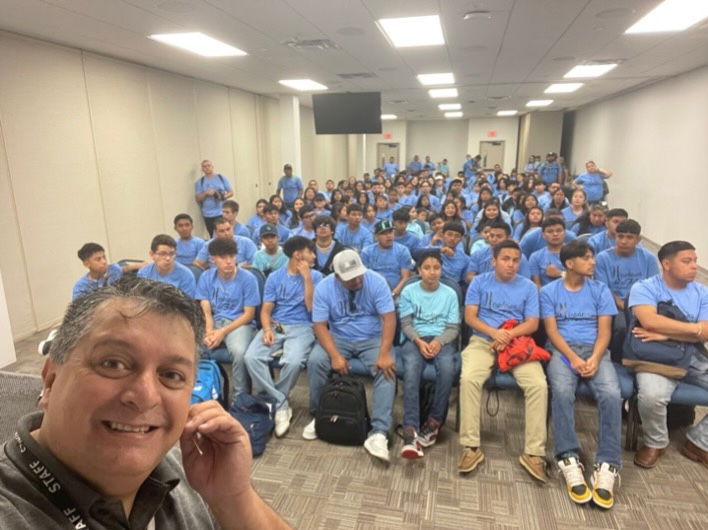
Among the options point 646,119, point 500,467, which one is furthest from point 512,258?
point 646,119

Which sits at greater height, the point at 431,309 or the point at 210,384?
the point at 431,309

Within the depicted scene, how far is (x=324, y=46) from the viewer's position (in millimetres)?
5430

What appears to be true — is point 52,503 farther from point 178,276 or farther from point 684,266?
point 684,266

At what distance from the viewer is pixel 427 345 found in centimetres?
304

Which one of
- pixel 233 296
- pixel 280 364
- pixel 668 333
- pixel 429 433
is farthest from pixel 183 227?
pixel 668 333

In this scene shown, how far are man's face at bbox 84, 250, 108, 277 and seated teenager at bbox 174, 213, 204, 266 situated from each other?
1.16 metres

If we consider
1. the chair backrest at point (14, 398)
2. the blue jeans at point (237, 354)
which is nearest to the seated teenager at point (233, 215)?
the blue jeans at point (237, 354)

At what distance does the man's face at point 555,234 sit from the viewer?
416 centimetres

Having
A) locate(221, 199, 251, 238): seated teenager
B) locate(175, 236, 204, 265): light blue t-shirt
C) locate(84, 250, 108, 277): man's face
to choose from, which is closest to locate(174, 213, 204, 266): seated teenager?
locate(175, 236, 204, 265): light blue t-shirt

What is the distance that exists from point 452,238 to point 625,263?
4.92ft

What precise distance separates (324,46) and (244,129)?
470 cm

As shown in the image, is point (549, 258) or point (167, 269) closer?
point (167, 269)

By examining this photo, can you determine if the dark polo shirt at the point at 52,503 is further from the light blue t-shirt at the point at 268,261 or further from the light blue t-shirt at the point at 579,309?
A: the light blue t-shirt at the point at 268,261

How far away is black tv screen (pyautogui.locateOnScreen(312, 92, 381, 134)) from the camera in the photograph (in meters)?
8.61
